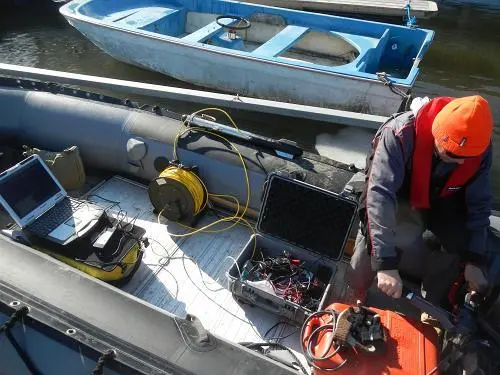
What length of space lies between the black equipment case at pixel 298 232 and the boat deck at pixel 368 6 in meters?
6.34

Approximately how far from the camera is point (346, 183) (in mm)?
2928

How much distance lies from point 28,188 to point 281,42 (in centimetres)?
419

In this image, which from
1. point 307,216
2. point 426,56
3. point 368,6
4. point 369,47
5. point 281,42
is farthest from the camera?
point 426,56

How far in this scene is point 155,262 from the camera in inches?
123

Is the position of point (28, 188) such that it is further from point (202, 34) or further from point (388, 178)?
point (202, 34)

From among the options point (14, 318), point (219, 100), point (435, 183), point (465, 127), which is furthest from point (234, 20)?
point (14, 318)

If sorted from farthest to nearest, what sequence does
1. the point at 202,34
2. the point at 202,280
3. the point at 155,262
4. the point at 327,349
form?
the point at 202,34
the point at 155,262
the point at 202,280
the point at 327,349

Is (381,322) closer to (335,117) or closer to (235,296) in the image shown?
(235,296)

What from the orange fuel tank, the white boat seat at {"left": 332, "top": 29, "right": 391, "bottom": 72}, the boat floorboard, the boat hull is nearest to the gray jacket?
the orange fuel tank

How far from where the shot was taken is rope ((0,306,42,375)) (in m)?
1.68

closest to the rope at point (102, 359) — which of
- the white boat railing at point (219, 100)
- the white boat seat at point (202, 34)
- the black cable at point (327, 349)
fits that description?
the black cable at point (327, 349)

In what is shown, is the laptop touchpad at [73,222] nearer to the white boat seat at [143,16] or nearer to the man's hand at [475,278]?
the man's hand at [475,278]

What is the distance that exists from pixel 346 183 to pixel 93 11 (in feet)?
19.2

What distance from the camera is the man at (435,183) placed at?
1866 millimetres
